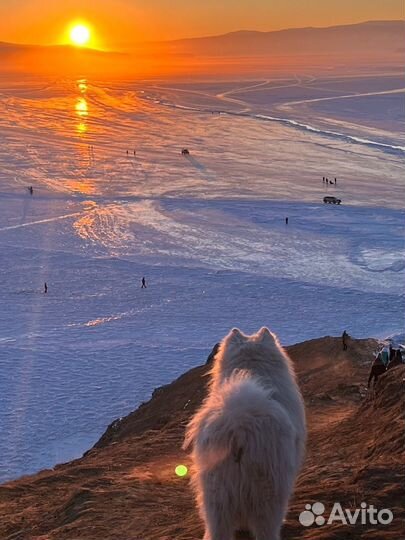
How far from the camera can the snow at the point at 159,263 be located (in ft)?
61.4

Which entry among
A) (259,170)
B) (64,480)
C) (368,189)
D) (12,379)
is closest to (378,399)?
(64,480)

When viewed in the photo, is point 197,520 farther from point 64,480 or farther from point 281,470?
point 64,480

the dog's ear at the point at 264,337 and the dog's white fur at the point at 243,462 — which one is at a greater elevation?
the dog's ear at the point at 264,337

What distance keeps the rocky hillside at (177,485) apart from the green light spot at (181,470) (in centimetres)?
11

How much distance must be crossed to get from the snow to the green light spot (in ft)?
19.6

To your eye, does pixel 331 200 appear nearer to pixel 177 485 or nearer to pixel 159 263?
pixel 159 263

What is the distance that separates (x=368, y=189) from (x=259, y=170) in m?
11.0

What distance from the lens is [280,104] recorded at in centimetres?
10744

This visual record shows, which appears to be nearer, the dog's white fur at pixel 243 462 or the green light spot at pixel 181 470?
the dog's white fur at pixel 243 462

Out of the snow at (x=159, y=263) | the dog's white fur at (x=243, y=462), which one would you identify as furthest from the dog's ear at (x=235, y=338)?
the snow at (x=159, y=263)

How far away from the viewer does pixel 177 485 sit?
26.7 ft

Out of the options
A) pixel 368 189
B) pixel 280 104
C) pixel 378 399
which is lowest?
pixel 378 399

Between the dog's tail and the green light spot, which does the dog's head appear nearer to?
the dog's tail

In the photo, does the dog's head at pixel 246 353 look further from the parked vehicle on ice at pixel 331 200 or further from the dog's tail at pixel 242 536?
the parked vehicle on ice at pixel 331 200
